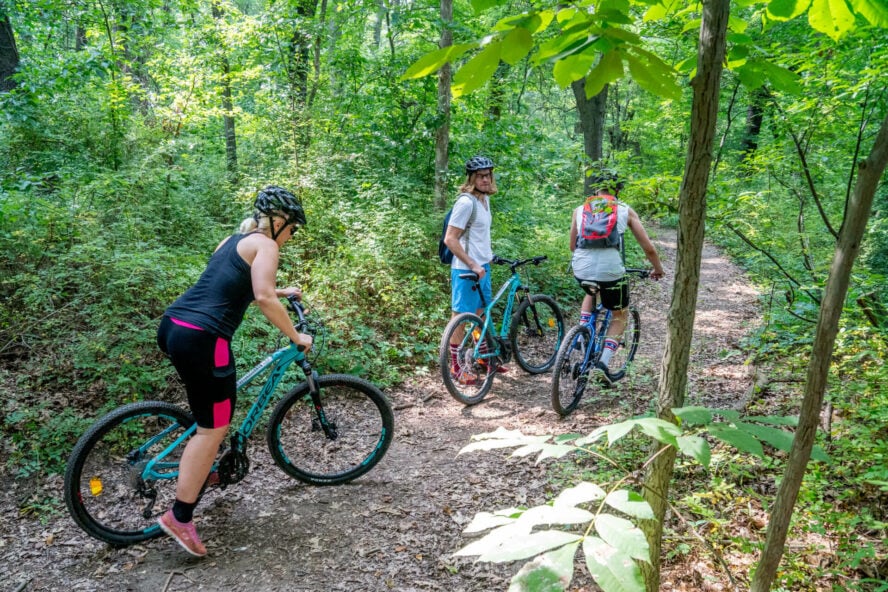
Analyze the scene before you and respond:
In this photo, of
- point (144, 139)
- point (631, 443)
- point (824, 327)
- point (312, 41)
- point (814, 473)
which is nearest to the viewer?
point (824, 327)

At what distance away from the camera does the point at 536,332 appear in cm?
678

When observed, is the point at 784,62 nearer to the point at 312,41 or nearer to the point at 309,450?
the point at 309,450

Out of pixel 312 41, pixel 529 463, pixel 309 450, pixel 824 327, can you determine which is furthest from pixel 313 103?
pixel 824 327

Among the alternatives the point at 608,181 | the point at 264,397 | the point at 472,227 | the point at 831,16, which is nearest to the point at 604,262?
the point at 608,181

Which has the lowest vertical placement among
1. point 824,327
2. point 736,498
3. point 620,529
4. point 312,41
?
point 736,498

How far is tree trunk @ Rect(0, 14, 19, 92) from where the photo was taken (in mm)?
7797

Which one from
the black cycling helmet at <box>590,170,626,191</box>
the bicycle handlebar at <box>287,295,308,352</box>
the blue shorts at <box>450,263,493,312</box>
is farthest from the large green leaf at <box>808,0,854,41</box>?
the blue shorts at <box>450,263,493,312</box>

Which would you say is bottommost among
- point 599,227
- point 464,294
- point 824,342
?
point 464,294

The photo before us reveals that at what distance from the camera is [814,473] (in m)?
3.22

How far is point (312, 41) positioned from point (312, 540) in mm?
9357

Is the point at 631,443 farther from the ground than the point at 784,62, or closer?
closer

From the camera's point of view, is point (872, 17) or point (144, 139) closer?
point (872, 17)

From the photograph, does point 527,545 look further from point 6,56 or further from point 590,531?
point 6,56

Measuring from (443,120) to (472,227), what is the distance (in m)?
3.28
